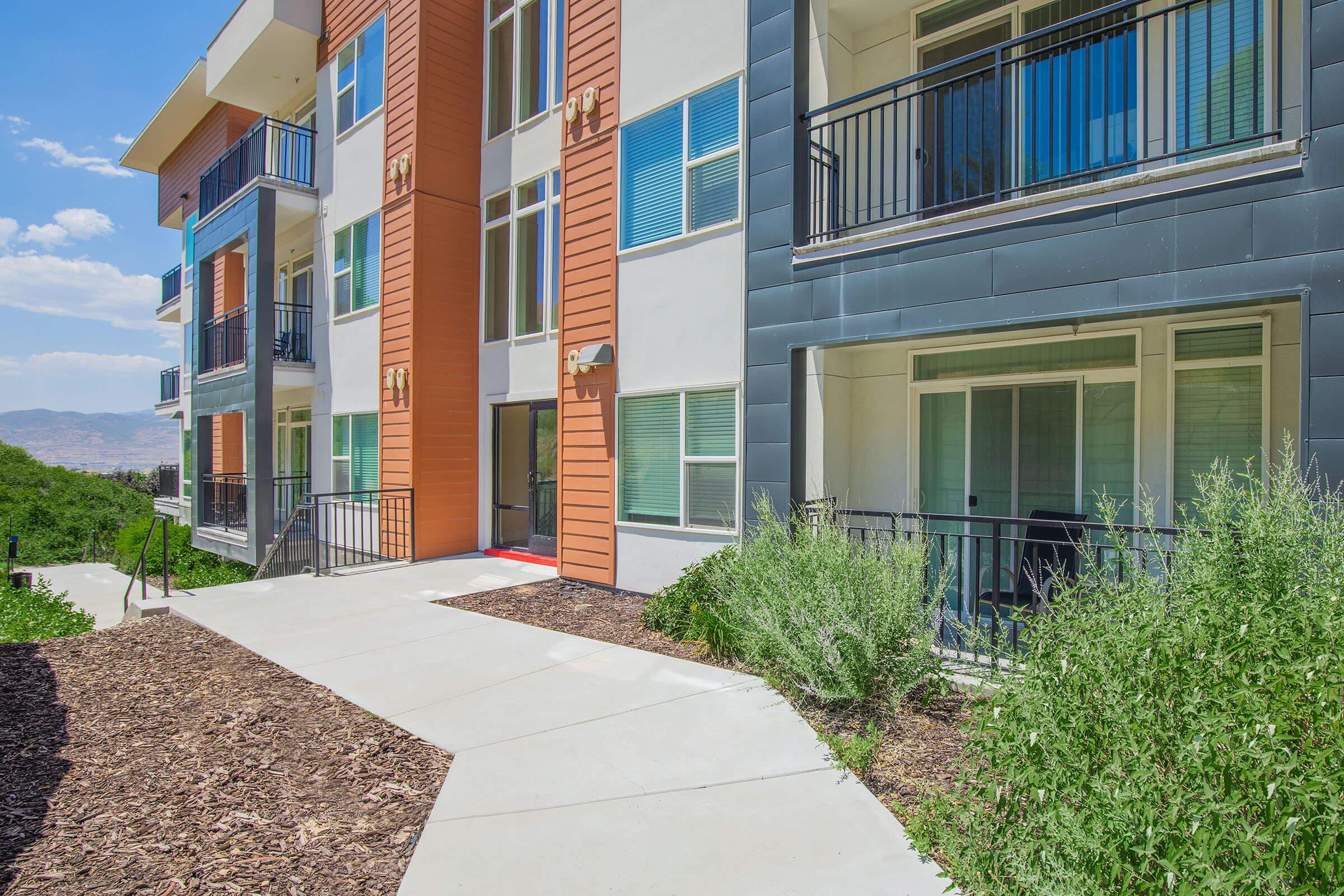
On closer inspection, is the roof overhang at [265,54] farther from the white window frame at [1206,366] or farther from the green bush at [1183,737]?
the green bush at [1183,737]

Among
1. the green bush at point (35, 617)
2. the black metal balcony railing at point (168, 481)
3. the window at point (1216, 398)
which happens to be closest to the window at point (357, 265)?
the green bush at point (35, 617)

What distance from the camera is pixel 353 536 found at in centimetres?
1074

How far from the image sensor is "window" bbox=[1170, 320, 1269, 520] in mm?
5254

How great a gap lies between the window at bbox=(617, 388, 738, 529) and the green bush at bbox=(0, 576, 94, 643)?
633cm

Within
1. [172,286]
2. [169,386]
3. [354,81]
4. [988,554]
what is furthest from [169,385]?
[988,554]

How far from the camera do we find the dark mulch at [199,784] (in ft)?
9.56

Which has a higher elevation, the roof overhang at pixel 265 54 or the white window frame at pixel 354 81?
the roof overhang at pixel 265 54

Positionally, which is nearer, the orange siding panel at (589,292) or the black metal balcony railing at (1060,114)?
the black metal balcony railing at (1060,114)

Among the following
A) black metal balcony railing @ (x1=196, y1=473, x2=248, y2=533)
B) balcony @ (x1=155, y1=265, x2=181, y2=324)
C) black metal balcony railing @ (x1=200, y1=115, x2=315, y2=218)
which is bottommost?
black metal balcony railing @ (x1=196, y1=473, x2=248, y2=533)

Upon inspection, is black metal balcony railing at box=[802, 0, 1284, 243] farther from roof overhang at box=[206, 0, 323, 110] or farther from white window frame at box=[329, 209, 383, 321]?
roof overhang at box=[206, 0, 323, 110]

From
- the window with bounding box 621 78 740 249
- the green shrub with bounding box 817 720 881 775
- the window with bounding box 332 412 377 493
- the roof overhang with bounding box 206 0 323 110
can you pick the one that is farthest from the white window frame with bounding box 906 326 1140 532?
the roof overhang with bounding box 206 0 323 110

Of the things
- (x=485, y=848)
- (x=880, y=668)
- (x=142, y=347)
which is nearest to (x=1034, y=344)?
(x=880, y=668)

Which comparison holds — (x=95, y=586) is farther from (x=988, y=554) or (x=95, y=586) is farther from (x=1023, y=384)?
(x=1023, y=384)

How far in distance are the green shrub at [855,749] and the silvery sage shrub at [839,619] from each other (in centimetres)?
32
